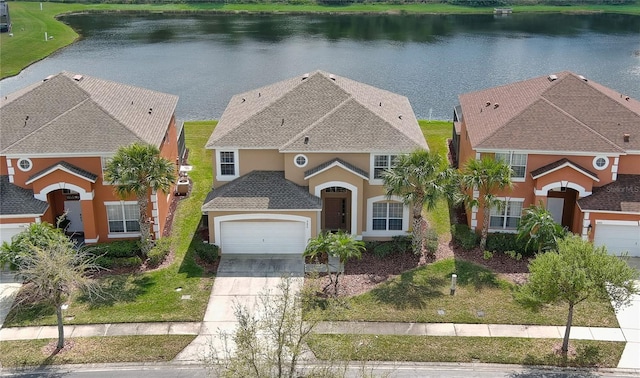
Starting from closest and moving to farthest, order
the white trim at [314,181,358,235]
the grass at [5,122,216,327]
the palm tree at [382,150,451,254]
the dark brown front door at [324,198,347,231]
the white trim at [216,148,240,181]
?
the grass at [5,122,216,327] < the palm tree at [382,150,451,254] < the white trim at [314,181,358,235] < the white trim at [216,148,240,181] < the dark brown front door at [324,198,347,231]

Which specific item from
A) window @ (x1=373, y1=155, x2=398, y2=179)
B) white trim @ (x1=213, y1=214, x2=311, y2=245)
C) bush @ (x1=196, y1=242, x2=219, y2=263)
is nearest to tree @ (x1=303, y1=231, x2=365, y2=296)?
white trim @ (x1=213, y1=214, x2=311, y2=245)

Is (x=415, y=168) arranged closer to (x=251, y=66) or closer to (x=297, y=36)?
(x=251, y=66)

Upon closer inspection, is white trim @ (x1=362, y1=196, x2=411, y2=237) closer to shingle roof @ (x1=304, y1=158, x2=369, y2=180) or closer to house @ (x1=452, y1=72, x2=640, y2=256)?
shingle roof @ (x1=304, y1=158, x2=369, y2=180)

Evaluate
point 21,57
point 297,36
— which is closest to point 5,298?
point 21,57

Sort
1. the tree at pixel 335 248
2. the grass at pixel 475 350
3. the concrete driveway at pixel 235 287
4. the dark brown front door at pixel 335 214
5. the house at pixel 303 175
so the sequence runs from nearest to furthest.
Answer: the grass at pixel 475 350, the concrete driveway at pixel 235 287, the tree at pixel 335 248, the house at pixel 303 175, the dark brown front door at pixel 335 214

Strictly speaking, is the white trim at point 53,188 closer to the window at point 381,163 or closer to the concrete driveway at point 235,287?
the concrete driveway at point 235,287

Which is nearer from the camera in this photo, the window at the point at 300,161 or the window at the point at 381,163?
the window at the point at 381,163

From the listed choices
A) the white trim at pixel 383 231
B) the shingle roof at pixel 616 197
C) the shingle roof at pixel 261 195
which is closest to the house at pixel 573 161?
the shingle roof at pixel 616 197
